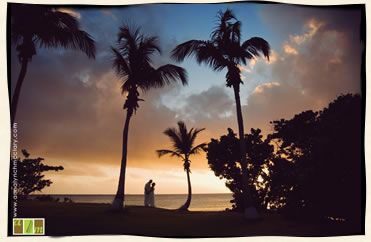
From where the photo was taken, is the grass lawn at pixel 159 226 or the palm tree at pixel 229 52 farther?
the palm tree at pixel 229 52

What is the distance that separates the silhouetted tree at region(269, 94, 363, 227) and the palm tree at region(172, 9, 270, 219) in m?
1.66

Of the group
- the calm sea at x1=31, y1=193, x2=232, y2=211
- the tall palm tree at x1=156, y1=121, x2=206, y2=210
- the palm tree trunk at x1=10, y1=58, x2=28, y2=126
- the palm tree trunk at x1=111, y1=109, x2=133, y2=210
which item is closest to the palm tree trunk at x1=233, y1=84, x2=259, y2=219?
the palm tree trunk at x1=111, y1=109, x2=133, y2=210

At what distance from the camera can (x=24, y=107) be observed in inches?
314

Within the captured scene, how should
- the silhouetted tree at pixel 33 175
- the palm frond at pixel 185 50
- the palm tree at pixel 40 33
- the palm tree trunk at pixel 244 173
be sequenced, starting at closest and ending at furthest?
the palm tree at pixel 40 33 → the palm tree trunk at pixel 244 173 → the palm frond at pixel 185 50 → the silhouetted tree at pixel 33 175

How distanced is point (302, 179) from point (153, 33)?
6.24 meters

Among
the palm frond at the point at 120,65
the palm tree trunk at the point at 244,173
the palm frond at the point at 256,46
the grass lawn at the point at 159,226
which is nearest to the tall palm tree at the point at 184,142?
the palm frond at the point at 120,65

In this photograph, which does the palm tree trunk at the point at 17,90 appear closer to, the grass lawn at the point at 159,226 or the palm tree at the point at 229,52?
the grass lawn at the point at 159,226

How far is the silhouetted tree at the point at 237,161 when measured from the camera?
52.1 ft

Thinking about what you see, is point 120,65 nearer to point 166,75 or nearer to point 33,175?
point 166,75

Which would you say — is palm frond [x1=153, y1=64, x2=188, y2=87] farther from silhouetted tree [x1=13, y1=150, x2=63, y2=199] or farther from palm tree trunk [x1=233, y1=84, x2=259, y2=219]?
silhouetted tree [x1=13, y1=150, x2=63, y2=199]

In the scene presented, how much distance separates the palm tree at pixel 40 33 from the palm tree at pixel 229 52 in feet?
9.79

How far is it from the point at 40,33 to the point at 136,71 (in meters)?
3.44

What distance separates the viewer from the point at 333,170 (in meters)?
8.54

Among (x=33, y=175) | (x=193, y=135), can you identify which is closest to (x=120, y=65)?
(x=33, y=175)
